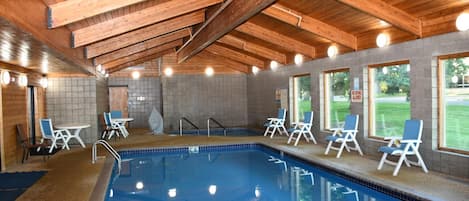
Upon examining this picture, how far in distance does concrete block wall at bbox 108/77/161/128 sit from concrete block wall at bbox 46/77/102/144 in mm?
4444

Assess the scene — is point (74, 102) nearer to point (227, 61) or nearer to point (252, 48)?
point (252, 48)

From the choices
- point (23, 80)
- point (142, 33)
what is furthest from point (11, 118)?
point (142, 33)

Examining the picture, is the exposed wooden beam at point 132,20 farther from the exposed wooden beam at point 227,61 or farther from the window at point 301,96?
the exposed wooden beam at point 227,61

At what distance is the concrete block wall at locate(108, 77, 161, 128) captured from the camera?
47.9 ft

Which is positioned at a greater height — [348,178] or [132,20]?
[132,20]

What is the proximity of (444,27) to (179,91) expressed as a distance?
10.1m

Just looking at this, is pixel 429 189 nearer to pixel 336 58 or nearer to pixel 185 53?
pixel 336 58

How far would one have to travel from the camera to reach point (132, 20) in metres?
5.87

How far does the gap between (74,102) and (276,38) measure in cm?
545

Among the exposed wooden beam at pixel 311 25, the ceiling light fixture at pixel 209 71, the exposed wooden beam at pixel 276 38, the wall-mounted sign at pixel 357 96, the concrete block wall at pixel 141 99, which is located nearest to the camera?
the exposed wooden beam at pixel 311 25

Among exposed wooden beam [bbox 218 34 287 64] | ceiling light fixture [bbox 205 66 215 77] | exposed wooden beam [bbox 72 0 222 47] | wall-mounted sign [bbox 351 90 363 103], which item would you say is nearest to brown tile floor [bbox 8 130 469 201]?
wall-mounted sign [bbox 351 90 363 103]

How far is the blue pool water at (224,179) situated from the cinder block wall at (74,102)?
76.7 inches

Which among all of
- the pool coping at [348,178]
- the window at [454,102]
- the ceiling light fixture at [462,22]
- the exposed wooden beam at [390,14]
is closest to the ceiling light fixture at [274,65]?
the pool coping at [348,178]

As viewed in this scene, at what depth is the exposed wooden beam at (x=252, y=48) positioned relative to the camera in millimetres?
10621
